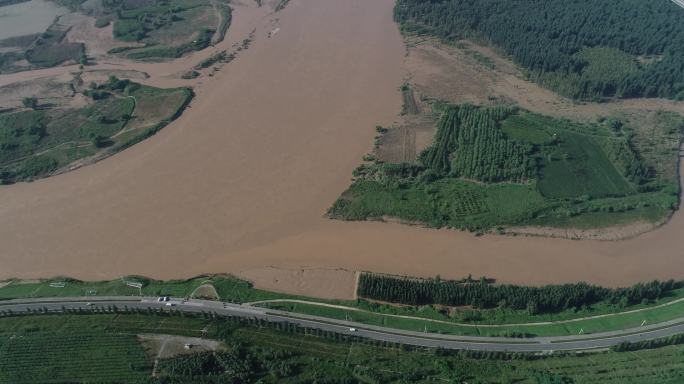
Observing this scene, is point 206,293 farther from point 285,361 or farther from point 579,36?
point 579,36

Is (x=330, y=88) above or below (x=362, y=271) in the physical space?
above

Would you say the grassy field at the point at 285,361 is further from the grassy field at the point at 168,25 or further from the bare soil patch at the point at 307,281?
the grassy field at the point at 168,25

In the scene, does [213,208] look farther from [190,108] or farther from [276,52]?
[276,52]

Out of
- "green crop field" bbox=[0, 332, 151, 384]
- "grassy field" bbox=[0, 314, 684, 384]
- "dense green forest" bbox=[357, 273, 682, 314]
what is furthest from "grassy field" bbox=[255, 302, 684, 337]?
Answer: "green crop field" bbox=[0, 332, 151, 384]

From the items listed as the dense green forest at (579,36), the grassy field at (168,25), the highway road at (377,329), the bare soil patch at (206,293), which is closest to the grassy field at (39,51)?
the grassy field at (168,25)

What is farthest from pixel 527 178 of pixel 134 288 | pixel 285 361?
pixel 134 288

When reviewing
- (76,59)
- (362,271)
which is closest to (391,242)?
(362,271)
